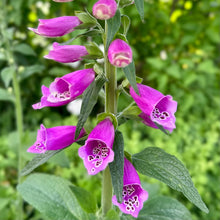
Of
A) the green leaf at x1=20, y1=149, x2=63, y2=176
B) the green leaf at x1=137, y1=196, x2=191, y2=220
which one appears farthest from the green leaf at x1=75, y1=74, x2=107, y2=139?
the green leaf at x1=137, y1=196, x2=191, y2=220

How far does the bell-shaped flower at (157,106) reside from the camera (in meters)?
0.65

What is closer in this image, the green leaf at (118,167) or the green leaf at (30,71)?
the green leaf at (118,167)

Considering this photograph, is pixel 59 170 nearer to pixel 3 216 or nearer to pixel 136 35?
pixel 3 216

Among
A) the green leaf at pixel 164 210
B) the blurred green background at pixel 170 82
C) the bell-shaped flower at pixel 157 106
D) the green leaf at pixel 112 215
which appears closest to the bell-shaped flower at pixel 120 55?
the bell-shaped flower at pixel 157 106

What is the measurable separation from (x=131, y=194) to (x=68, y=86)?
0.89 feet

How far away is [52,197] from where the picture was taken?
87 centimetres

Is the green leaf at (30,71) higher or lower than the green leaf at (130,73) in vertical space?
lower

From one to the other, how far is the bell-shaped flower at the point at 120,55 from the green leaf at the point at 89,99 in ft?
0.26

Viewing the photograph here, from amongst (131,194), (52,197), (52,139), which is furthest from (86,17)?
(52,197)

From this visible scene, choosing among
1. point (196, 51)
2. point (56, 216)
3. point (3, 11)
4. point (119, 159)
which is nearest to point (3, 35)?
point (3, 11)

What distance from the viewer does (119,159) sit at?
63 centimetres

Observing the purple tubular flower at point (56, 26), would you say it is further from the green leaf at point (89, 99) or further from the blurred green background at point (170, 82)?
the blurred green background at point (170, 82)

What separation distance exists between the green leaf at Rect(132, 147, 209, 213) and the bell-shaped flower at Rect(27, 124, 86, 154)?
161mm

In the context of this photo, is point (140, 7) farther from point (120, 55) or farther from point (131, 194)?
point (131, 194)
